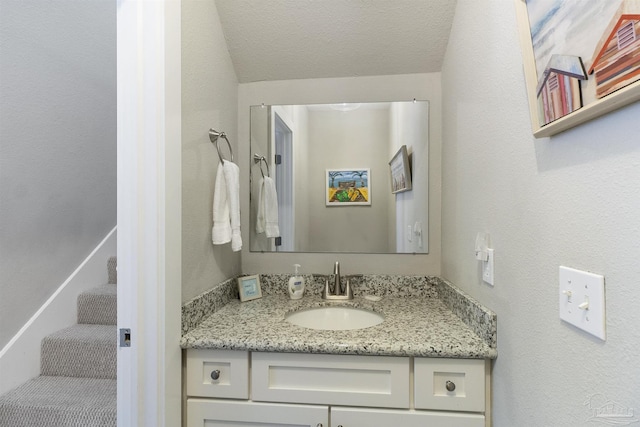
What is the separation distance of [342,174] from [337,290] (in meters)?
0.56

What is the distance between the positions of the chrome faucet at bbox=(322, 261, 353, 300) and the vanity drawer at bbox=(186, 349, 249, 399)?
1.74 ft

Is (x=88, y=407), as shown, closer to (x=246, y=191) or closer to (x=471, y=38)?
(x=246, y=191)

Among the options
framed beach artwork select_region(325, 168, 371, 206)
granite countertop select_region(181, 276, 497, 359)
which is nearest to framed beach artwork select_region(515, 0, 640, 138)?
granite countertop select_region(181, 276, 497, 359)

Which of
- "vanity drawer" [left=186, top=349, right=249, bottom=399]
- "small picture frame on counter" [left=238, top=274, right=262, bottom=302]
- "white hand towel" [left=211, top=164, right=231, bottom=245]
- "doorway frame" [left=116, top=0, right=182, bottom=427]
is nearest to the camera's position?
"doorway frame" [left=116, top=0, right=182, bottom=427]

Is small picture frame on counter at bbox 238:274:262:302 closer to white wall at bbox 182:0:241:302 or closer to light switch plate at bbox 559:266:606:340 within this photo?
white wall at bbox 182:0:241:302

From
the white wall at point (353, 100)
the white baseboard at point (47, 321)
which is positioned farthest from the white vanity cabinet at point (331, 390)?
the white baseboard at point (47, 321)

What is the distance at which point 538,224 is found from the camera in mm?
704

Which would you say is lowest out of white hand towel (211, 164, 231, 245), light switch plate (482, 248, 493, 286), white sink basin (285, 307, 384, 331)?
white sink basin (285, 307, 384, 331)

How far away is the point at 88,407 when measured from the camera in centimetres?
125

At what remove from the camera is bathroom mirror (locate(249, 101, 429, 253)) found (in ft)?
4.99

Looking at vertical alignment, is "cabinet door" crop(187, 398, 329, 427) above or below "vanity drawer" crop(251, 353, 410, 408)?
below

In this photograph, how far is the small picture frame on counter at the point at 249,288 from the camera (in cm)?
142

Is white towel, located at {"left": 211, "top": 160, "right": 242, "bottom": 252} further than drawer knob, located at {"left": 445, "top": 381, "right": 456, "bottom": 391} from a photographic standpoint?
Yes

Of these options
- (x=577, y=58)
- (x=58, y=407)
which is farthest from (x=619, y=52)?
(x=58, y=407)
